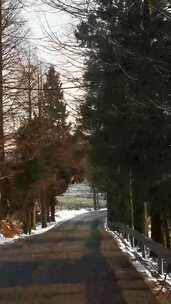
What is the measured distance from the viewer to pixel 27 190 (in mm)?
46938

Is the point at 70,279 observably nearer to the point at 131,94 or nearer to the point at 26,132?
the point at 131,94

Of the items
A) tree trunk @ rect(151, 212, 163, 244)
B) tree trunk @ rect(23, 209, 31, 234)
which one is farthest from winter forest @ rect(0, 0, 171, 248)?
tree trunk @ rect(23, 209, 31, 234)

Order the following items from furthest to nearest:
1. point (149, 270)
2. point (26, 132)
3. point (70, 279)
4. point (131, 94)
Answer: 1. point (26, 132)
2. point (149, 270)
3. point (70, 279)
4. point (131, 94)

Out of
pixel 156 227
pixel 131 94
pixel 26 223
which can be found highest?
pixel 131 94

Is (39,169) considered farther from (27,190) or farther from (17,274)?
(17,274)

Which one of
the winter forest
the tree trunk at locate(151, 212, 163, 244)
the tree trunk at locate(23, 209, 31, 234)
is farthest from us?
the tree trunk at locate(23, 209, 31, 234)

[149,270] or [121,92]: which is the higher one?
[121,92]

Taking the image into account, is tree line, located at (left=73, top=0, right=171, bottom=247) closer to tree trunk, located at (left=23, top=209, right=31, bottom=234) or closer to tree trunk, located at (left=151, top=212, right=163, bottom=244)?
tree trunk, located at (left=151, top=212, right=163, bottom=244)

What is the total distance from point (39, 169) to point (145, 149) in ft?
88.7

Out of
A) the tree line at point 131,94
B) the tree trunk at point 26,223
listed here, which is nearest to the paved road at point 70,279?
Answer: the tree line at point 131,94

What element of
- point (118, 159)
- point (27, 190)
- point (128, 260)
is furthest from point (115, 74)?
point (27, 190)

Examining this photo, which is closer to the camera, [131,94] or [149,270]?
[131,94]

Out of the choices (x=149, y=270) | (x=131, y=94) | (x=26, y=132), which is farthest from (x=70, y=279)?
(x=26, y=132)

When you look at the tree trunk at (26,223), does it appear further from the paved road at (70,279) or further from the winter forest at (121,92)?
the paved road at (70,279)
